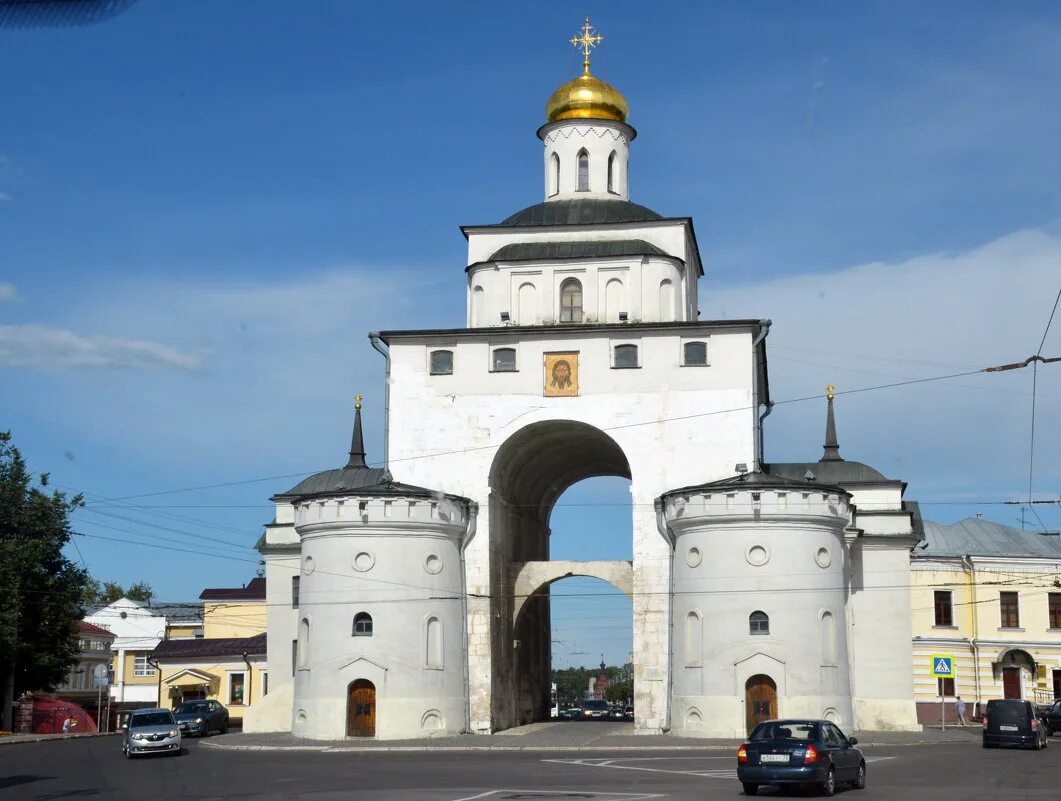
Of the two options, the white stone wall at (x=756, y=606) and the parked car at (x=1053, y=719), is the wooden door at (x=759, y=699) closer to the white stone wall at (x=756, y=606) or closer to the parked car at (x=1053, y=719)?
the white stone wall at (x=756, y=606)

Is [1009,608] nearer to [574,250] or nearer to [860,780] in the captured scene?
[574,250]

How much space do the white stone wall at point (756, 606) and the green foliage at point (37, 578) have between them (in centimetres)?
2388

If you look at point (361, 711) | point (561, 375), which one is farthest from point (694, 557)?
point (361, 711)

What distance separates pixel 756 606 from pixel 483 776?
49.4ft

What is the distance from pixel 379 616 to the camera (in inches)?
1483

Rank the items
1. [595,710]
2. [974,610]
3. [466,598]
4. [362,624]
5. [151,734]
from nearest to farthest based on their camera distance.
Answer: [151,734] → [362,624] → [466,598] → [974,610] → [595,710]

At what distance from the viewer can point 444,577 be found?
39.1 metres

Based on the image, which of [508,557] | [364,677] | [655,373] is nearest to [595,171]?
[655,373]

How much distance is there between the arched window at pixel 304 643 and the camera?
38625mm

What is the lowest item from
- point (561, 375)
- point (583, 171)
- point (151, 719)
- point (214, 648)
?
point (151, 719)

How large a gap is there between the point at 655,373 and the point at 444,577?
8.73 m

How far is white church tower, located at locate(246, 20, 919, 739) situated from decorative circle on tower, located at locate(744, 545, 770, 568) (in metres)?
0.06

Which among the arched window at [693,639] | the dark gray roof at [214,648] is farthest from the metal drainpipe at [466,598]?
the dark gray roof at [214,648]

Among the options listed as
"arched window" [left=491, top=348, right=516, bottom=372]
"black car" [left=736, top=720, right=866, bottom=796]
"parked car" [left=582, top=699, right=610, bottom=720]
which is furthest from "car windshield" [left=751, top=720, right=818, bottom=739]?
"parked car" [left=582, top=699, right=610, bottom=720]
